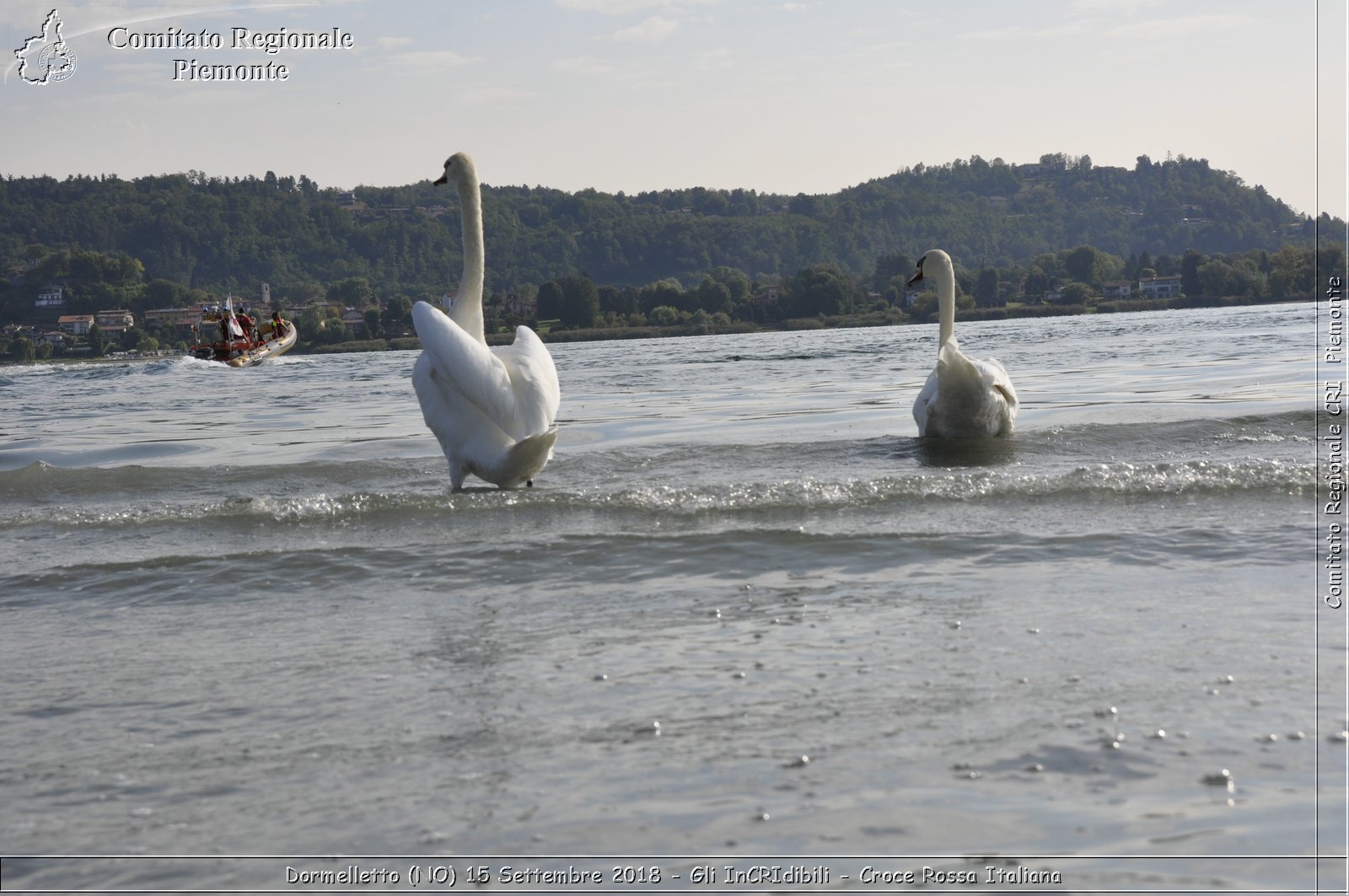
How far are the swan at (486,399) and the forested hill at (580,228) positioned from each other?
7384 cm

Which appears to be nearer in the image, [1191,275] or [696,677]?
[696,677]

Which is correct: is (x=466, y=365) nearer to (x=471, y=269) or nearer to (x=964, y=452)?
(x=471, y=269)

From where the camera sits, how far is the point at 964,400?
1164cm

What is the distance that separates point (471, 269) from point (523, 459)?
89.5 inches

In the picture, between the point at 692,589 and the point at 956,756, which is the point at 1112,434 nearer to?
the point at 692,589

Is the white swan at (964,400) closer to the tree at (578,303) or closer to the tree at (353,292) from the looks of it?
the tree at (578,303)

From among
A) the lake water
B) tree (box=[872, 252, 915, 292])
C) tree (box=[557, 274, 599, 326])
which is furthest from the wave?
tree (box=[872, 252, 915, 292])

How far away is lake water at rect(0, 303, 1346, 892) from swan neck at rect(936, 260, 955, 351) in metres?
3.44

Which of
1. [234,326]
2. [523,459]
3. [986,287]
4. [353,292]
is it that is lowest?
[523,459]

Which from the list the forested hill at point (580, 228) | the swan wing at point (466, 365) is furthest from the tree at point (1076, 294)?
the swan wing at point (466, 365)

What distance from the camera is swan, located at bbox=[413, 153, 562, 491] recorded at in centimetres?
831

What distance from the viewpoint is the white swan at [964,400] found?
37.9 ft

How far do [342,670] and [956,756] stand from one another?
7.83 feet

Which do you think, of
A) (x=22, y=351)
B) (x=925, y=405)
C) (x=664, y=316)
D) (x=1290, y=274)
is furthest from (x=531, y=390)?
(x=22, y=351)
